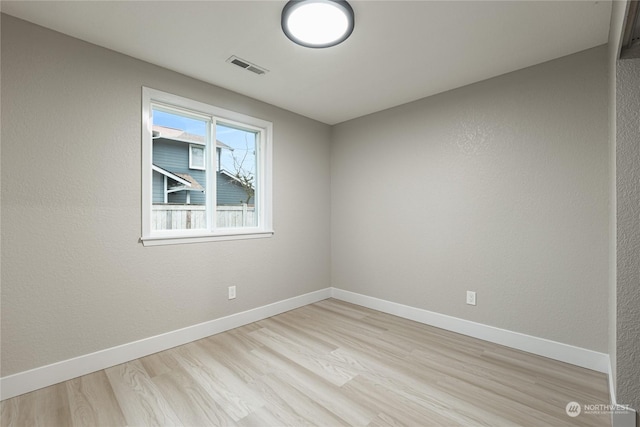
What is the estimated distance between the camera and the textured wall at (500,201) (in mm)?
2242

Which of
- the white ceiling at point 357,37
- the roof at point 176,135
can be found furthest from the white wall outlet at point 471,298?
the roof at point 176,135

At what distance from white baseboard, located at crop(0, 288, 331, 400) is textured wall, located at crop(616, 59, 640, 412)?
2.89 meters

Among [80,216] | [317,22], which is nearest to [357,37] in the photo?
[317,22]

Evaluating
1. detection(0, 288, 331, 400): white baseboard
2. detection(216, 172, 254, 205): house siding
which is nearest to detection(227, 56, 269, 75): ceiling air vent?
detection(216, 172, 254, 205): house siding

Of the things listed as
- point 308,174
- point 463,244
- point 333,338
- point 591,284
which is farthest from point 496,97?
point 333,338

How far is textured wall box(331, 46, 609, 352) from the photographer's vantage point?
2.24m

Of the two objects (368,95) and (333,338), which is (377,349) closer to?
(333,338)

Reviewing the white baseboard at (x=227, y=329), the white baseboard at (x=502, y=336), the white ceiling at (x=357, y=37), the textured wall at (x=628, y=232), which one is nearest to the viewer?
the textured wall at (x=628, y=232)

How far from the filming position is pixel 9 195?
1.88 metres

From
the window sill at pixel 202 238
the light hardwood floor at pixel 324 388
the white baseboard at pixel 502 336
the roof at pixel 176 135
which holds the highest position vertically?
the roof at pixel 176 135

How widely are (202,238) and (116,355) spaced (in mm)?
1129

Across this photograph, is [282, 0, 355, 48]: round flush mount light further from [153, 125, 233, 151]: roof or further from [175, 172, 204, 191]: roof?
[175, 172, 204, 191]: roof

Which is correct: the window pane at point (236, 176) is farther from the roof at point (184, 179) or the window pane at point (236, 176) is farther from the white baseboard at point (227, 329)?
the white baseboard at point (227, 329)

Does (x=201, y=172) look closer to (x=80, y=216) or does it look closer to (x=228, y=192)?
(x=228, y=192)
